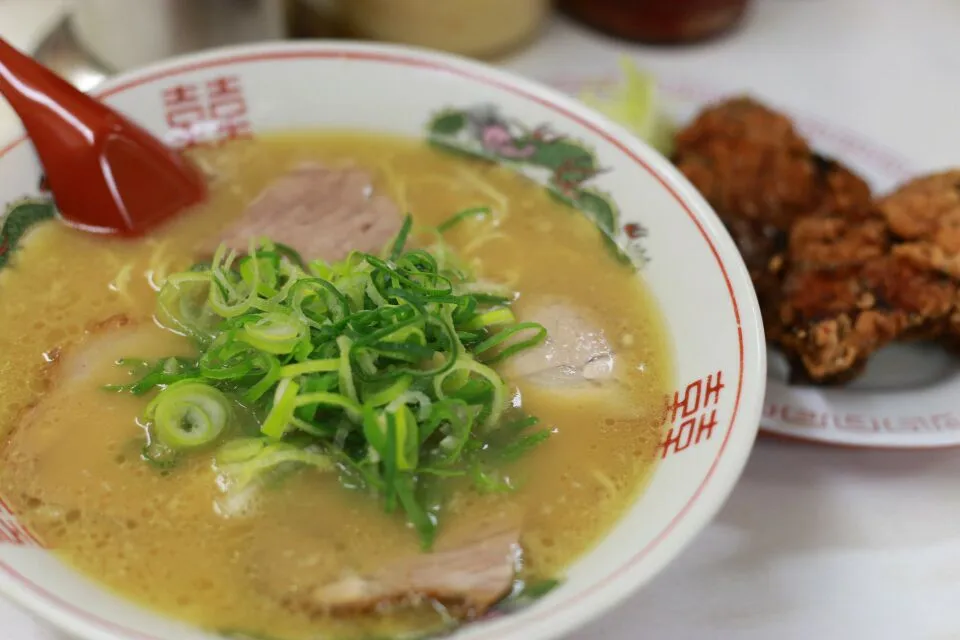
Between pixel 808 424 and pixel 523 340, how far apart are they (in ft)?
1.75

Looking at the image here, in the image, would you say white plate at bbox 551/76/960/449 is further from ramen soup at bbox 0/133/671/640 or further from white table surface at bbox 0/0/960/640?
ramen soup at bbox 0/133/671/640

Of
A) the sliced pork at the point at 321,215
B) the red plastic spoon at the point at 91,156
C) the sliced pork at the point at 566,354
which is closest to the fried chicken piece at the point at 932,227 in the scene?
the sliced pork at the point at 566,354

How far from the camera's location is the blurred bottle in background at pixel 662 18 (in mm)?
2473

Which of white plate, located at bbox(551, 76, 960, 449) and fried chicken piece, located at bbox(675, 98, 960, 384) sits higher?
fried chicken piece, located at bbox(675, 98, 960, 384)

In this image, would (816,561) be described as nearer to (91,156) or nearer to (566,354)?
(566,354)

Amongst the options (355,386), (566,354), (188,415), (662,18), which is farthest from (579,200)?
(662,18)

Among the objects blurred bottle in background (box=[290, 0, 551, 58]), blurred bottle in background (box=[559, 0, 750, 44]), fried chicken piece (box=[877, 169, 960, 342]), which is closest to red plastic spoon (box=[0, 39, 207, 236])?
blurred bottle in background (box=[290, 0, 551, 58])

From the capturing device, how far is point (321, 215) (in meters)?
1.57

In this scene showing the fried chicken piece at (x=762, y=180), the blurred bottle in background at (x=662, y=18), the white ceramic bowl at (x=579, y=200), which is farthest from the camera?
the blurred bottle in background at (x=662, y=18)

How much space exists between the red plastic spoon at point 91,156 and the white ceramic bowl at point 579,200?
61 mm

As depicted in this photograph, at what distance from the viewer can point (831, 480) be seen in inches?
59.8

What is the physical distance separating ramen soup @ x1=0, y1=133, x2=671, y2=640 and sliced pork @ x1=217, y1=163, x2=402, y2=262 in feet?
0.05

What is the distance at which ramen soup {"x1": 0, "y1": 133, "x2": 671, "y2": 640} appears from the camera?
1064 mm

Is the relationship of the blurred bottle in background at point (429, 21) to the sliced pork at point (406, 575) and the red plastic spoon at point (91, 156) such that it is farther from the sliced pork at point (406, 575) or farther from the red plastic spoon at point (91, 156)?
the sliced pork at point (406, 575)
